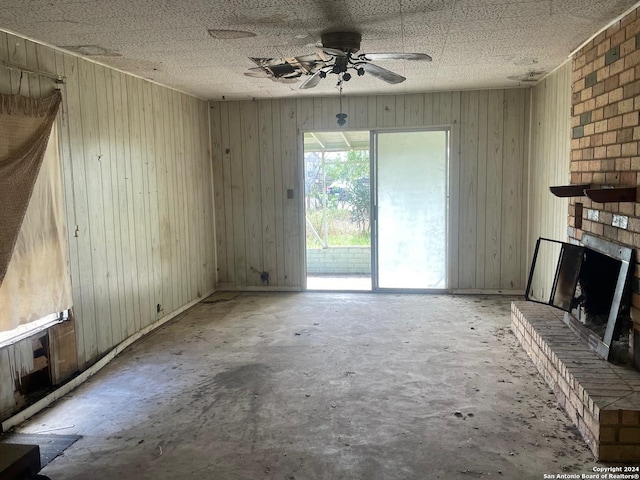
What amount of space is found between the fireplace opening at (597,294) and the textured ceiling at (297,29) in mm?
1447

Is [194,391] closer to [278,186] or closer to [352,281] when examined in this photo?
[278,186]

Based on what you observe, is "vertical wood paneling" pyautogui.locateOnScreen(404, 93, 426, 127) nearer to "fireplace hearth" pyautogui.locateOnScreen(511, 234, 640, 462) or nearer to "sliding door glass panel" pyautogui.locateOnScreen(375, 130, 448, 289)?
"sliding door glass panel" pyautogui.locateOnScreen(375, 130, 448, 289)

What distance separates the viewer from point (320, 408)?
3049 mm

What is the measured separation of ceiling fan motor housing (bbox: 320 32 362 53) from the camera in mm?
3176

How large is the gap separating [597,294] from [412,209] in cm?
291

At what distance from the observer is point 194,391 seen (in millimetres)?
3344

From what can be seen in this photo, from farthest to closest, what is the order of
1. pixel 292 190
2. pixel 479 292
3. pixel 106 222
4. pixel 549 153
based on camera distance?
pixel 292 190, pixel 479 292, pixel 549 153, pixel 106 222

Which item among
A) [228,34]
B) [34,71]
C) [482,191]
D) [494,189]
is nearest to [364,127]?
[482,191]

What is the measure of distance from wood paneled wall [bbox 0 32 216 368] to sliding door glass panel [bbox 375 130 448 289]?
7.26 ft

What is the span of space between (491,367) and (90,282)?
120 inches

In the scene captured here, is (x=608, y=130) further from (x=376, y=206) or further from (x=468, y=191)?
(x=376, y=206)

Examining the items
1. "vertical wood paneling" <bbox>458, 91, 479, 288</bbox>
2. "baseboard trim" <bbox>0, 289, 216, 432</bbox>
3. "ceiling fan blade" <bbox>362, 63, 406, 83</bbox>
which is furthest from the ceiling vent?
"vertical wood paneling" <bbox>458, 91, 479, 288</bbox>

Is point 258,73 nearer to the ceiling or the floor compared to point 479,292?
nearer to the ceiling

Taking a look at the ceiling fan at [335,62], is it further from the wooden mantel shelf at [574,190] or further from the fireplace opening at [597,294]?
the fireplace opening at [597,294]
